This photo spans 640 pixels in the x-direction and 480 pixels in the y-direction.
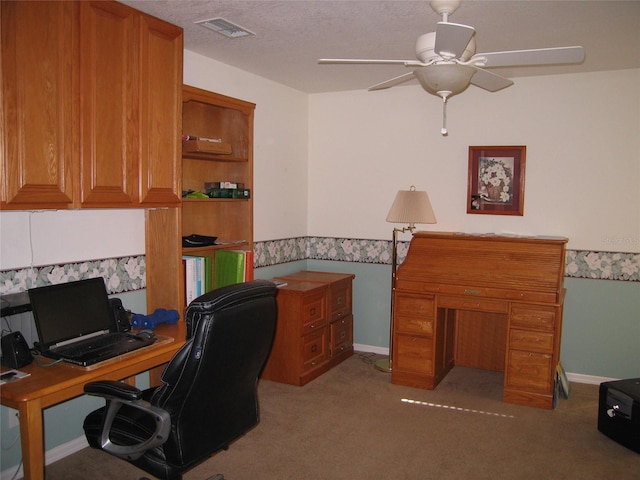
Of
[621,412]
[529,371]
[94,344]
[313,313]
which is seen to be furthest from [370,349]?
[94,344]

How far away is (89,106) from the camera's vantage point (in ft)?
8.30

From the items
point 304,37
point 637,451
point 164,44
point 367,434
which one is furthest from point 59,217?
point 637,451

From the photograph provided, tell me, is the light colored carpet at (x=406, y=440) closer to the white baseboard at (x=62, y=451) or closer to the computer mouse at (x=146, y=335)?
the white baseboard at (x=62, y=451)

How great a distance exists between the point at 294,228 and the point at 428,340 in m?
1.66

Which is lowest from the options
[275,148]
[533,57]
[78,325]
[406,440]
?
[406,440]

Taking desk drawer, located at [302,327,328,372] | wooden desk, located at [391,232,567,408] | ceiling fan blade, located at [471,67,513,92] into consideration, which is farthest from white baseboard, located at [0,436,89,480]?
ceiling fan blade, located at [471,67,513,92]

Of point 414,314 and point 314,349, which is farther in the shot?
point 314,349

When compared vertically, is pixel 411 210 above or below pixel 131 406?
above

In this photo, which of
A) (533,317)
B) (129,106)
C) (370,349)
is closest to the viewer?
(129,106)

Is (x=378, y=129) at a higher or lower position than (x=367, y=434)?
higher

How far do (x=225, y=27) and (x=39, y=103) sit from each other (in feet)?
3.88

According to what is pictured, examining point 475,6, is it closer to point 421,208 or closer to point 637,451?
point 421,208

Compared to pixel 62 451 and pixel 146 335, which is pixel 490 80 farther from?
pixel 62 451

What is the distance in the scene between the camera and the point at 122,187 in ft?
9.04
